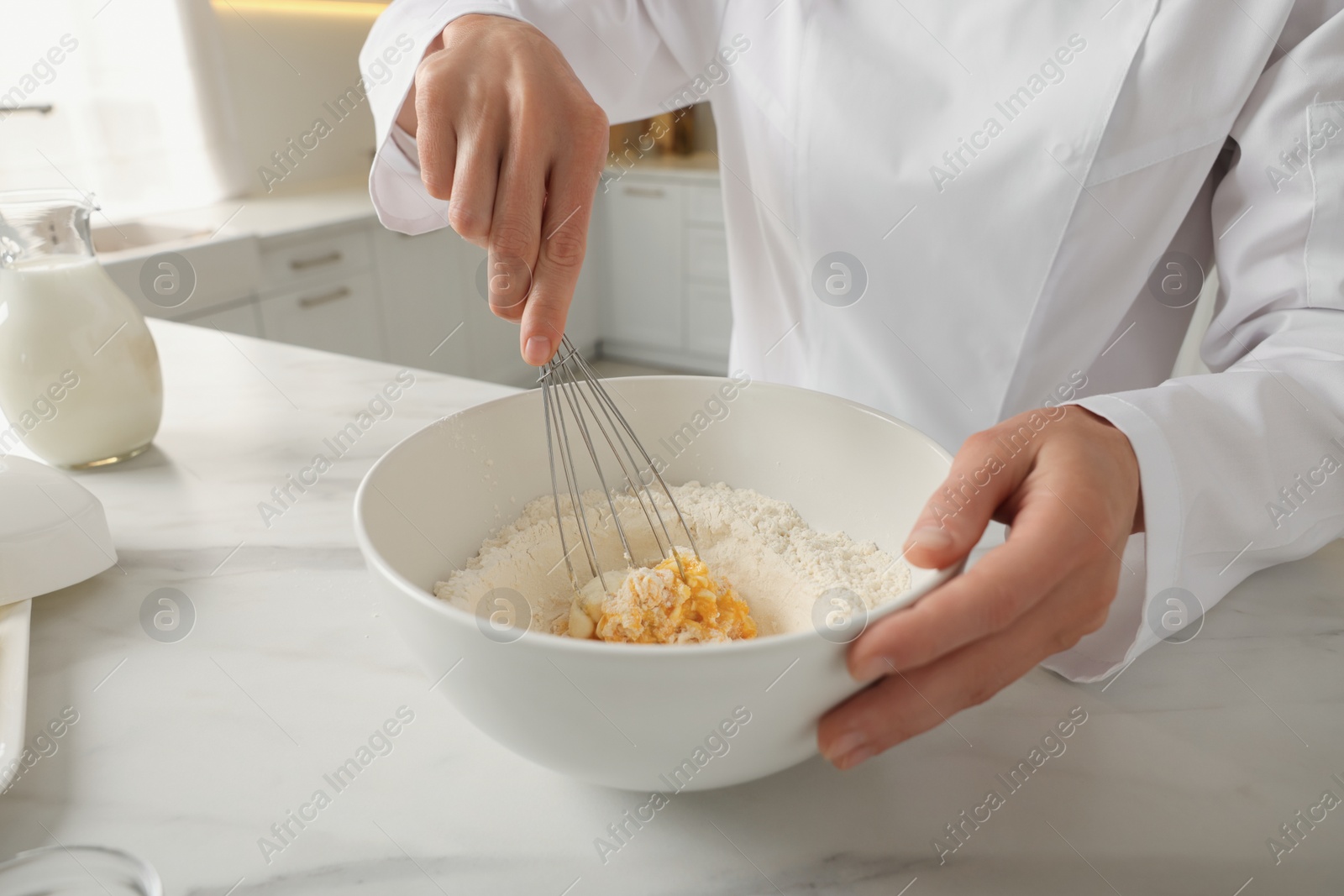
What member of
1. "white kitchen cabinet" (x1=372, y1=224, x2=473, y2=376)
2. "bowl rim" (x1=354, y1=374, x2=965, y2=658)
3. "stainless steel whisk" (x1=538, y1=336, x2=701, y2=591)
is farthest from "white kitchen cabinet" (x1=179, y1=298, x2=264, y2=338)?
"bowl rim" (x1=354, y1=374, x2=965, y2=658)

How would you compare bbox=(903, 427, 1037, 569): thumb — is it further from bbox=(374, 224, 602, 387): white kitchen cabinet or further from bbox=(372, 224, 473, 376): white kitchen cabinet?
bbox=(372, 224, 473, 376): white kitchen cabinet

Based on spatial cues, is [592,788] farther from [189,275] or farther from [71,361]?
[189,275]

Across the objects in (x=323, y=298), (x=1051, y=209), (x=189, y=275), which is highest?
(x=1051, y=209)

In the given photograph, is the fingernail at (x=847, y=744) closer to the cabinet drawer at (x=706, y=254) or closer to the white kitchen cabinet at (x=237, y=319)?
the white kitchen cabinet at (x=237, y=319)

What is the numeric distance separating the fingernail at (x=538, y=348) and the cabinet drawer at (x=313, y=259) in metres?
1.62

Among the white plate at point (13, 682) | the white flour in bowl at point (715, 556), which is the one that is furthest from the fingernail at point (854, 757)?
the white plate at point (13, 682)

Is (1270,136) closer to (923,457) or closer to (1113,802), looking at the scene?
(923,457)

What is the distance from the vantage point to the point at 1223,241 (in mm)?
616

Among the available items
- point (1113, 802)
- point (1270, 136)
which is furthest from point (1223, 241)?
point (1113, 802)

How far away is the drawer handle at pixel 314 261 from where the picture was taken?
1863 mm

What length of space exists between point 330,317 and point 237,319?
9.8 inches

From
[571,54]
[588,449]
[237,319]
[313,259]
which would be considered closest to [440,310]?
[313,259]

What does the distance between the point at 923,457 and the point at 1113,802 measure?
186 mm

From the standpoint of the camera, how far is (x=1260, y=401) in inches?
18.3
